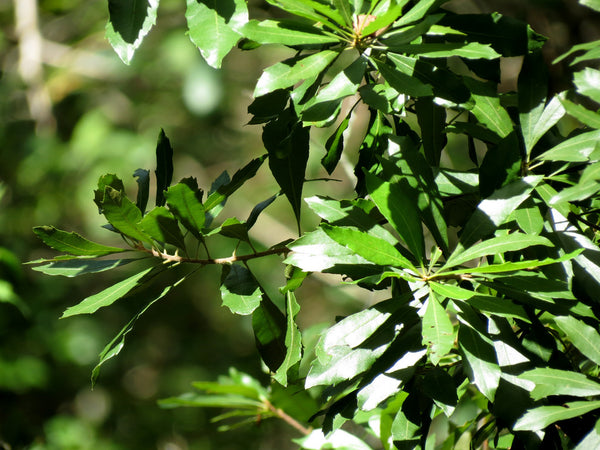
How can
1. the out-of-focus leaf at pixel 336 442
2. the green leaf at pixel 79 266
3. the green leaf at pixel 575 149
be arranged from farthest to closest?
1. the out-of-focus leaf at pixel 336 442
2. the green leaf at pixel 79 266
3. the green leaf at pixel 575 149

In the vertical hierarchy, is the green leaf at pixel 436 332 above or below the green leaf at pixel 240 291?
above

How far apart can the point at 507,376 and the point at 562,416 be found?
0.20 ft

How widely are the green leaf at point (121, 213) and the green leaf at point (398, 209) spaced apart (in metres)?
0.26

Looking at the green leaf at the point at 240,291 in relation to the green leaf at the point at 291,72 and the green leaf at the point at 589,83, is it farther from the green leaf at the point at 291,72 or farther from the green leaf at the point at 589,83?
the green leaf at the point at 589,83

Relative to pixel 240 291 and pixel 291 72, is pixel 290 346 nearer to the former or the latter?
pixel 240 291

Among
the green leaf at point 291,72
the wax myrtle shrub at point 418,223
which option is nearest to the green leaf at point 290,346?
the wax myrtle shrub at point 418,223

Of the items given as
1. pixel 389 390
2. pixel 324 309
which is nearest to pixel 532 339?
pixel 389 390

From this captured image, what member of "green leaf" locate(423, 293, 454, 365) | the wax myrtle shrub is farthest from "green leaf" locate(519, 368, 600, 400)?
"green leaf" locate(423, 293, 454, 365)

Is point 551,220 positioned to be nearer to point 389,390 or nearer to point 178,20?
point 389,390

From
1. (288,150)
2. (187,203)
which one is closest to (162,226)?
(187,203)

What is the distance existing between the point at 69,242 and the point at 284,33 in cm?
33

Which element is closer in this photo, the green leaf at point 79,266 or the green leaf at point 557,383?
the green leaf at point 557,383

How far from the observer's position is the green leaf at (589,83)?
0.66 metres

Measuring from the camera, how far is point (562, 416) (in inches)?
23.4
